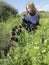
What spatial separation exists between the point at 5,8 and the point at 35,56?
623 inches

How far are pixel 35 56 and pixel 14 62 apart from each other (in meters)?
1.01

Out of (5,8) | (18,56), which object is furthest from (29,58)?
(5,8)

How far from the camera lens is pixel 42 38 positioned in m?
7.17

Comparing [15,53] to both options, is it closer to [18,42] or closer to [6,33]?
[18,42]

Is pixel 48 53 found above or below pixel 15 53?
above

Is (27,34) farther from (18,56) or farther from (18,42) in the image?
(18,56)

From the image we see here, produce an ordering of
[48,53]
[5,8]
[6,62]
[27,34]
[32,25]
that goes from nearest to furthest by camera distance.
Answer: [48,53] → [6,62] → [27,34] → [32,25] → [5,8]

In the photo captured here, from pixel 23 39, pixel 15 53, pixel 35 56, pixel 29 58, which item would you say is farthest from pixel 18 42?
pixel 35 56

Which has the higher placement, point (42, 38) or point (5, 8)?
point (42, 38)

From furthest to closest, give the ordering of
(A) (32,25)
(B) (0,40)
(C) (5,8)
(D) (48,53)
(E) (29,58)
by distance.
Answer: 1. (C) (5,8)
2. (B) (0,40)
3. (A) (32,25)
4. (E) (29,58)
5. (D) (48,53)

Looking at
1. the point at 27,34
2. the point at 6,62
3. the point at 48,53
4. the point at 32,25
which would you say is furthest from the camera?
Answer: the point at 32,25

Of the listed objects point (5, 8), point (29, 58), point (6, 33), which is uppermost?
point (29, 58)

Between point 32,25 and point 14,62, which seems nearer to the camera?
point 14,62

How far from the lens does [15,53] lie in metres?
7.60
